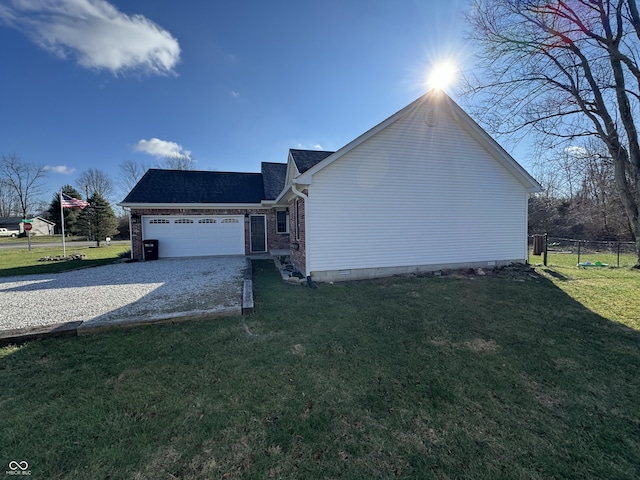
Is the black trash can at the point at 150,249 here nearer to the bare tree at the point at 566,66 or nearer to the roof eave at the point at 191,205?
the roof eave at the point at 191,205

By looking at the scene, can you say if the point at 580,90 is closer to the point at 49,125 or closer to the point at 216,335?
the point at 216,335

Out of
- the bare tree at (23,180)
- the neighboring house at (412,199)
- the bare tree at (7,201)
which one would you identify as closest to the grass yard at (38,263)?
the neighboring house at (412,199)

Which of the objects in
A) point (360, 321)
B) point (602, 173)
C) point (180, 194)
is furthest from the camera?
point (602, 173)

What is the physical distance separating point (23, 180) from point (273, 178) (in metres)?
55.5

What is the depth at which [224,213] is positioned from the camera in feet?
43.6

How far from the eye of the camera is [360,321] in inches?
189

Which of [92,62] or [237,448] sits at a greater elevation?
[92,62]

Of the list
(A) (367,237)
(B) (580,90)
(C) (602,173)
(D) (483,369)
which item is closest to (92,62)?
(A) (367,237)

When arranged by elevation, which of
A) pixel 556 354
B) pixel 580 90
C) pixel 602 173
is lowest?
pixel 556 354

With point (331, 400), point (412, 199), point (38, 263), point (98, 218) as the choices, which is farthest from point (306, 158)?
point (98, 218)

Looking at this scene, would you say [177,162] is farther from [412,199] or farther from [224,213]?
[412,199]

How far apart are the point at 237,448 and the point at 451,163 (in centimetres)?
928

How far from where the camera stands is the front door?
13898mm

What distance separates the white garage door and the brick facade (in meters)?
0.20
